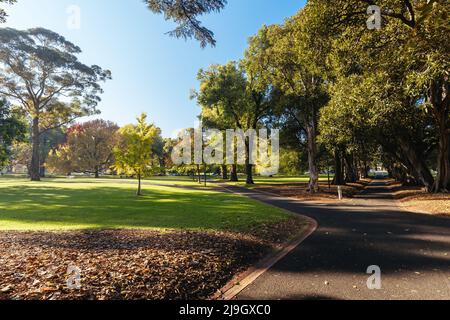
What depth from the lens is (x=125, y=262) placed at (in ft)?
20.8

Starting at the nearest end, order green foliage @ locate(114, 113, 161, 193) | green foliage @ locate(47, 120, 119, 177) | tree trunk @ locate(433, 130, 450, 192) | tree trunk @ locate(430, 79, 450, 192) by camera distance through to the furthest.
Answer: tree trunk @ locate(430, 79, 450, 192) → tree trunk @ locate(433, 130, 450, 192) → green foliage @ locate(114, 113, 161, 193) → green foliage @ locate(47, 120, 119, 177)

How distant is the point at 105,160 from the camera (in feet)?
235

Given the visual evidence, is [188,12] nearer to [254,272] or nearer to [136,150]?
[254,272]

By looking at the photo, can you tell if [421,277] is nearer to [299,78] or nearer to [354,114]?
[354,114]

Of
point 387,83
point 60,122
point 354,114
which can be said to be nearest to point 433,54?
point 387,83

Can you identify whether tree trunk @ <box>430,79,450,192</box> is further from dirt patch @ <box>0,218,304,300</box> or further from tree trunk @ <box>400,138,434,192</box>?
dirt patch @ <box>0,218,304,300</box>

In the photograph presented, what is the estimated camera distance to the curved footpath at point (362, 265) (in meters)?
5.15

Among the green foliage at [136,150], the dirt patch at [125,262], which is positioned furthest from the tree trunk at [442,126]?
the green foliage at [136,150]

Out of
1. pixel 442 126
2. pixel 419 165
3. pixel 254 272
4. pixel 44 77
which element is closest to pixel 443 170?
pixel 419 165

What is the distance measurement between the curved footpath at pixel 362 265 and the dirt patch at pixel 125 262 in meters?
0.99

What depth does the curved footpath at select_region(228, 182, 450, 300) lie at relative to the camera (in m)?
5.15

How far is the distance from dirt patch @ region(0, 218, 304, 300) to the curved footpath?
0.99 m

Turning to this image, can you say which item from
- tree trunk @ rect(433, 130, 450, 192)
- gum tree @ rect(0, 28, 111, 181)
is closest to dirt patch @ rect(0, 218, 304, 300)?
tree trunk @ rect(433, 130, 450, 192)

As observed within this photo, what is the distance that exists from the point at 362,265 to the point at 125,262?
5217 mm
